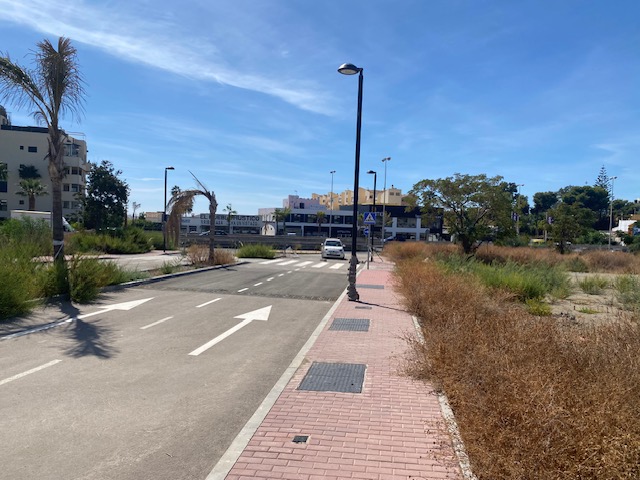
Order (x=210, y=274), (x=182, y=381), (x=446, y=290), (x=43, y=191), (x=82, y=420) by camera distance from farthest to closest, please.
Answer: (x=43, y=191)
(x=210, y=274)
(x=446, y=290)
(x=182, y=381)
(x=82, y=420)

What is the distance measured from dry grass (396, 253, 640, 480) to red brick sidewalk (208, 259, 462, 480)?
332mm

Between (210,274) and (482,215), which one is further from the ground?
(482,215)

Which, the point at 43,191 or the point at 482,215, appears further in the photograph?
the point at 43,191

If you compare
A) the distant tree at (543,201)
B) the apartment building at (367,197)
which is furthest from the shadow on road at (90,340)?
the distant tree at (543,201)

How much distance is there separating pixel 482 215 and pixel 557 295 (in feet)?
56.7

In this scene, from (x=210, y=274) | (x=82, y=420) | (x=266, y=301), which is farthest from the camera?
(x=210, y=274)

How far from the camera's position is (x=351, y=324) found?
9.98 m

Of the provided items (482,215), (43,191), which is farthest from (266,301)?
(43,191)

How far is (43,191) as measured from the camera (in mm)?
57562

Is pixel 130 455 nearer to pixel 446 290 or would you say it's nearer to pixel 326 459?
pixel 326 459

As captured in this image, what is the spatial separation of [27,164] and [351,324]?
223ft

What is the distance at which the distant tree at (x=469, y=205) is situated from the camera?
30.5 m

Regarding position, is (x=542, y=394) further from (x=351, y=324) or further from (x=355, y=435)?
(x=351, y=324)

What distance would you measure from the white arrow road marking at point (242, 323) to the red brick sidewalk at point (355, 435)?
1.95 m
